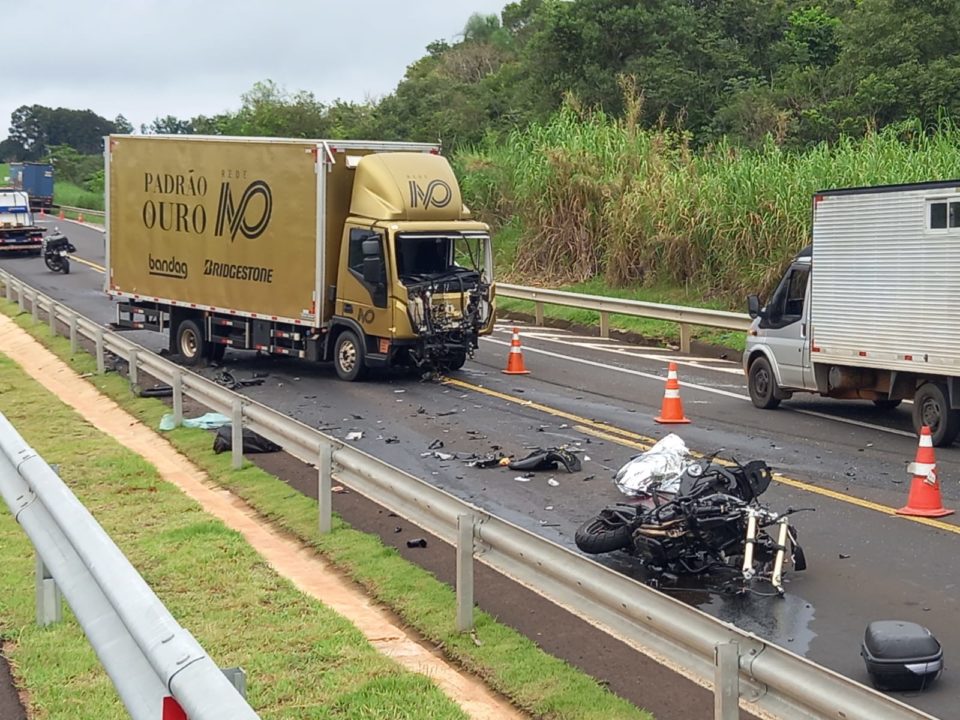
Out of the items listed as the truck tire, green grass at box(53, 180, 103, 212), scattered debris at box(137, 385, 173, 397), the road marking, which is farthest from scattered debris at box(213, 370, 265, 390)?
green grass at box(53, 180, 103, 212)

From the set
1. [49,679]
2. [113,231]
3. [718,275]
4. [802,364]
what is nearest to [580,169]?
[718,275]

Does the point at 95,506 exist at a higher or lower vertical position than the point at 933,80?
lower

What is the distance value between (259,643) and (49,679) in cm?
133

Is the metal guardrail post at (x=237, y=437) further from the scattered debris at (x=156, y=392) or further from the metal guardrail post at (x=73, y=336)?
the metal guardrail post at (x=73, y=336)

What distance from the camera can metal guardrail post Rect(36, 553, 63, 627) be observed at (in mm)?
7617

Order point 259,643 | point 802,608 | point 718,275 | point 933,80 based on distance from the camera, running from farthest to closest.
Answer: point 933,80, point 718,275, point 802,608, point 259,643

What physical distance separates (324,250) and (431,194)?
6.13ft

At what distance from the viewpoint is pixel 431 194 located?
2062 centimetres

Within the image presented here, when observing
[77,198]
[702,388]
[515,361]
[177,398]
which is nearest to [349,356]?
[515,361]

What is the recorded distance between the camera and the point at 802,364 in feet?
56.0

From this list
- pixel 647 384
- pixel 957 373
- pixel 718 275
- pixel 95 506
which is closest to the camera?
pixel 95 506

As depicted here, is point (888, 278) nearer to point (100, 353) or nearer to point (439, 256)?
point (439, 256)

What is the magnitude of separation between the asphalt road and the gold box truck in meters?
0.71

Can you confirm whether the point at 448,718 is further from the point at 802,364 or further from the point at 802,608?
the point at 802,364
